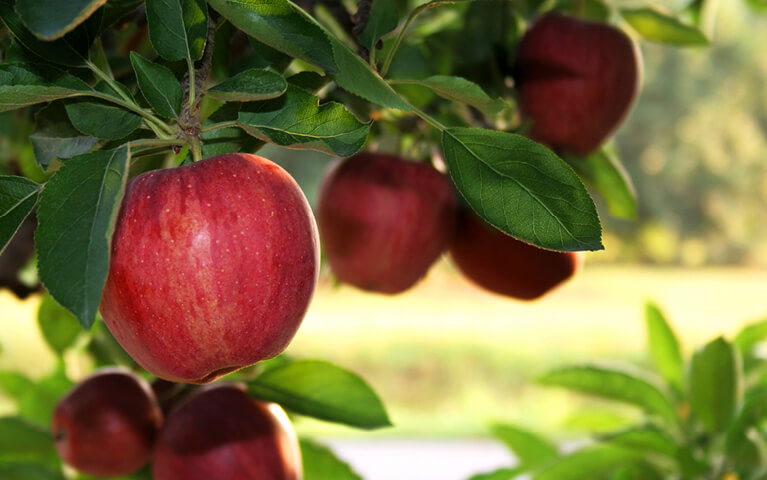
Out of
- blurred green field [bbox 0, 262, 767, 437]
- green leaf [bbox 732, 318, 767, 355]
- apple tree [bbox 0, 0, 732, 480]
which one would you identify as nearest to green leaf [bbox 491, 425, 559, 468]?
green leaf [bbox 732, 318, 767, 355]

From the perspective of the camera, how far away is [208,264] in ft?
1.10

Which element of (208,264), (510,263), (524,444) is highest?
(208,264)

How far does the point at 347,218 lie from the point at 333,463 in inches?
7.6

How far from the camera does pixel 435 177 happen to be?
0.68m

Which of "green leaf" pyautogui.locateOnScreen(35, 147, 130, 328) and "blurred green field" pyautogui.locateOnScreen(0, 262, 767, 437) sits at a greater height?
"green leaf" pyautogui.locateOnScreen(35, 147, 130, 328)

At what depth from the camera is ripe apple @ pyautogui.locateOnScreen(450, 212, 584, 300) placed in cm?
64

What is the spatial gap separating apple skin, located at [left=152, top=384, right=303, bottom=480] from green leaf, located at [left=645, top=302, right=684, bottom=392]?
0.44 metres

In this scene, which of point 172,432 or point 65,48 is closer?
point 65,48

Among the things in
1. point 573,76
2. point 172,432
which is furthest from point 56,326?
point 573,76

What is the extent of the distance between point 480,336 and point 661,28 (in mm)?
4224

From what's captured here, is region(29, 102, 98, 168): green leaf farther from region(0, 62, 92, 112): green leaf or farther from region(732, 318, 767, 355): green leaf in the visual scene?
region(732, 318, 767, 355): green leaf

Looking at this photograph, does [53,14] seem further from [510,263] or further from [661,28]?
[661,28]

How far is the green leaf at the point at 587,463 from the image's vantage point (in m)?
0.69

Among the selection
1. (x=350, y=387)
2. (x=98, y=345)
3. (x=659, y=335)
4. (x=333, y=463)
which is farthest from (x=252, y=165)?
(x=659, y=335)
